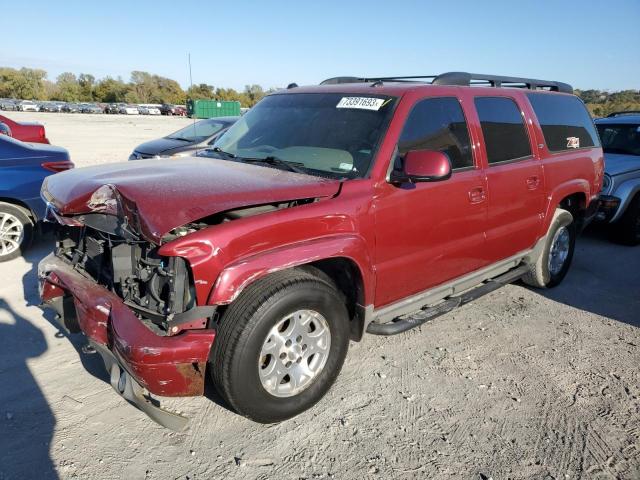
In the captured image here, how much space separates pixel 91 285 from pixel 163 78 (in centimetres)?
9185

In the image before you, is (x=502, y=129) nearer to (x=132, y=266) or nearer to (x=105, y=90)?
(x=132, y=266)

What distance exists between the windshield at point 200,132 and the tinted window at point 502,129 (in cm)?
697

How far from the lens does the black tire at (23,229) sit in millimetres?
5582

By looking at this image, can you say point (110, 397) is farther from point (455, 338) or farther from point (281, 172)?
point (455, 338)

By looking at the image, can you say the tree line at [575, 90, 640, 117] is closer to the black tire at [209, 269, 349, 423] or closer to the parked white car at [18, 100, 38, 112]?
the black tire at [209, 269, 349, 423]

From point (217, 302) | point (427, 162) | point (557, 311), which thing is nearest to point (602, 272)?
point (557, 311)

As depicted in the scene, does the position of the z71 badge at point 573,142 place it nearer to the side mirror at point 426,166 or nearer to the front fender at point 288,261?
the side mirror at point 426,166

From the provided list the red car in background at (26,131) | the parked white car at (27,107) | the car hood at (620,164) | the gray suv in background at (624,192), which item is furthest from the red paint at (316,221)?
the parked white car at (27,107)

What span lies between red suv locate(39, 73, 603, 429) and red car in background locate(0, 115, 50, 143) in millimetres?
6057

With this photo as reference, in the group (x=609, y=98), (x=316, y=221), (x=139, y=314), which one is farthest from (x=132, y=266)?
(x=609, y=98)

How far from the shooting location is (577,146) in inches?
197

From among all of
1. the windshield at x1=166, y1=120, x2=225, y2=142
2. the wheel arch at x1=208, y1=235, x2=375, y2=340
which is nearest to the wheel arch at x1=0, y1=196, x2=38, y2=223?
the windshield at x1=166, y1=120, x2=225, y2=142

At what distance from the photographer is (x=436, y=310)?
3.58 metres

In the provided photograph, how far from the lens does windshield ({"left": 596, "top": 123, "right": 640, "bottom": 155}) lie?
735cm
